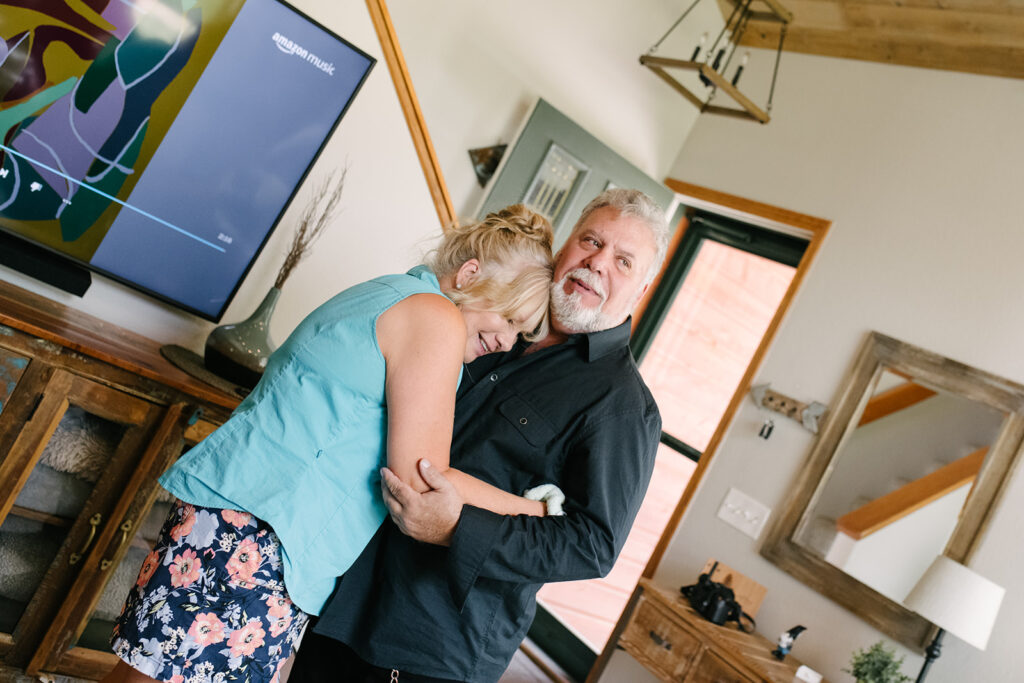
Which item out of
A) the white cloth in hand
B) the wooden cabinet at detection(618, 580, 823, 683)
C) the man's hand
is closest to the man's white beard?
the white cloth in hand

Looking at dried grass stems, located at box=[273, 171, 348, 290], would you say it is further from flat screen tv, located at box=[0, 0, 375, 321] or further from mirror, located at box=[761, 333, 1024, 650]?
mirror, located at box=[761, 333, 1024, 650]

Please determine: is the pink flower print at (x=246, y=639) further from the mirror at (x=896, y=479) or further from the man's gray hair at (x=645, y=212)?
the mirror at (x=896, y=479)

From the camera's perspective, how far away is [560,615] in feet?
14.6

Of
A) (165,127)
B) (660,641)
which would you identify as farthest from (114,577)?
(660,641)

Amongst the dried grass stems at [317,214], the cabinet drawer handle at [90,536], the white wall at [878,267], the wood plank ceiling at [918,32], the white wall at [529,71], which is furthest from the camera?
the white wall at [529,71]

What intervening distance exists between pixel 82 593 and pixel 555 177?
2.58 m

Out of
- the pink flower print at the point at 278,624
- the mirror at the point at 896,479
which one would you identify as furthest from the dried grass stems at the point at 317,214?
the mirror at the point at 896,479

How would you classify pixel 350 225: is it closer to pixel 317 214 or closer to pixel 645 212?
pixel 317 214

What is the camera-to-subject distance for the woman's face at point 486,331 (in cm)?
164

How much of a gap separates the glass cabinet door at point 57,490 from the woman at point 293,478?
780mm

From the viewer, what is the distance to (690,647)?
3.11m

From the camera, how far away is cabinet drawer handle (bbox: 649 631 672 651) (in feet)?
10.5

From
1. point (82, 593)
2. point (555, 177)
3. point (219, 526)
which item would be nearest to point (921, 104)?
point (555, 177)

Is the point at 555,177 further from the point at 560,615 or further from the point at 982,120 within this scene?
the point at 560,615
